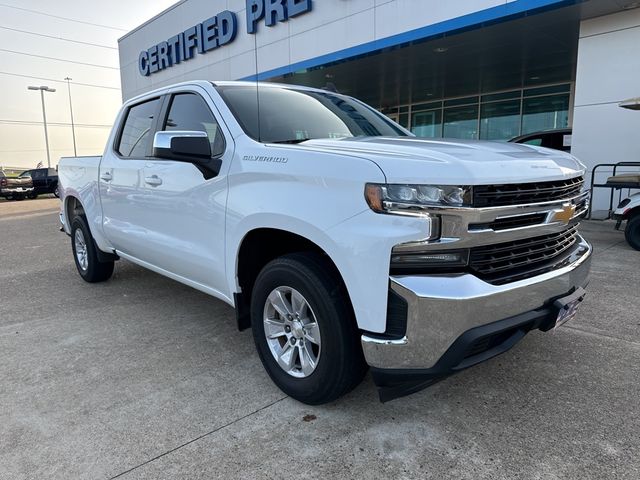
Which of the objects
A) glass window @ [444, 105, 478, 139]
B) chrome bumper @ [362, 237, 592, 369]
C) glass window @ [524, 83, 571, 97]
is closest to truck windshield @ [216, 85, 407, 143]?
chrome bumper @ [362, 237, 592, 369]

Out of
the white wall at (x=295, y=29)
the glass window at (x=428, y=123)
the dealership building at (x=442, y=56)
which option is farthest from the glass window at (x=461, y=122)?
the white wall at (x=295, y=29)

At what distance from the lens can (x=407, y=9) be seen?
11203 mm

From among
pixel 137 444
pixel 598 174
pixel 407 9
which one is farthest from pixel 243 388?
pixel 407 9

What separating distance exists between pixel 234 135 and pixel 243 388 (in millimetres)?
1623

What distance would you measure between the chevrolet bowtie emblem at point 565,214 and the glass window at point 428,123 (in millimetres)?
17629

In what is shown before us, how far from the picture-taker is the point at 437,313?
2.12m

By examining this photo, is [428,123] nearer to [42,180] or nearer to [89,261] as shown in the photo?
[89,261]

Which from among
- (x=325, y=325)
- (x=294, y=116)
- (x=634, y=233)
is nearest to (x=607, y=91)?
(x=634, y=233)

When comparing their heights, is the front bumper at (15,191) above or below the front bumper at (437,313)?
below

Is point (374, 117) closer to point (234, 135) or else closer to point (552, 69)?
point (234, 135)

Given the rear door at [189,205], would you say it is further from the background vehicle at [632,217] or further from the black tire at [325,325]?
the background vehicle at [632,217]

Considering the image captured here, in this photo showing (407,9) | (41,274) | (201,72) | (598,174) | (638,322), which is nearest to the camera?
(638,322)

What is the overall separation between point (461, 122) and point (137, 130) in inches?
658

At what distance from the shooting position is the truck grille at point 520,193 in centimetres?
222
